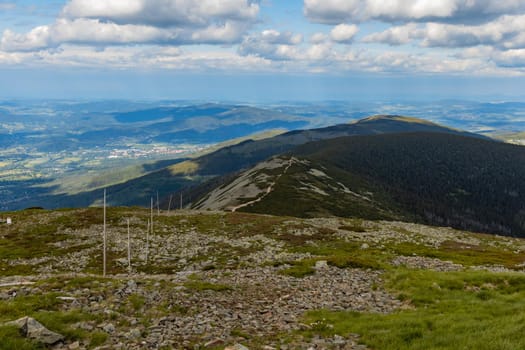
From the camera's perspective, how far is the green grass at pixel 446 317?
15.6 meters

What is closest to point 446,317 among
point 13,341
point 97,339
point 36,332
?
point 97,339

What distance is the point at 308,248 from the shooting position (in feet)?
172

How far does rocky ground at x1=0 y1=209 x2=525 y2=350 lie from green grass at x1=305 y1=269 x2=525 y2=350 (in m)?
1.06

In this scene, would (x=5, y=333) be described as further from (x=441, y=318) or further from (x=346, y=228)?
(x=346, y=228)

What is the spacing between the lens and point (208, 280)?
3106 cm

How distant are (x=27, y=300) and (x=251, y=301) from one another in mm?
12402

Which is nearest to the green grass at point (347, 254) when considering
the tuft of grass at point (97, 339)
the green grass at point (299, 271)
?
the green grass at point (299, 271)

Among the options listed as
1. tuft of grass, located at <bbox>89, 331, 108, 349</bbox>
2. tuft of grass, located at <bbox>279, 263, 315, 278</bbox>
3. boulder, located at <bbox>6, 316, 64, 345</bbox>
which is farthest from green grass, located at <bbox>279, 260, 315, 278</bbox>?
boulder, located at <bbox>6, 316, 64, 345</bbox>

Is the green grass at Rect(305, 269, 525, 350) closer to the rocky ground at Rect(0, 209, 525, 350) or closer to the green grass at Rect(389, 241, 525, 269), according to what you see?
the rocky ground at Rect(0, 209, 525, 350)

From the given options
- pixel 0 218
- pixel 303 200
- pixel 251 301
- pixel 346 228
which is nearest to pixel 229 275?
pixel 251 301

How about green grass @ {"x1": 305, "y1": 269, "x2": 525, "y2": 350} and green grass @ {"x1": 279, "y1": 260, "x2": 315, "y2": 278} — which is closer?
green grass @ {"x1": 305, "y1": 269, "x2": 525, "y2": 350}

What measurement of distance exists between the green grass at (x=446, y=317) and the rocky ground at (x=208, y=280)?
3.47 ft

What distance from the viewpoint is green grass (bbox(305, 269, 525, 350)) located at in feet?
51.2

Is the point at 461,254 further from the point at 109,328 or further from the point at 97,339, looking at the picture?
the point at 97,339
